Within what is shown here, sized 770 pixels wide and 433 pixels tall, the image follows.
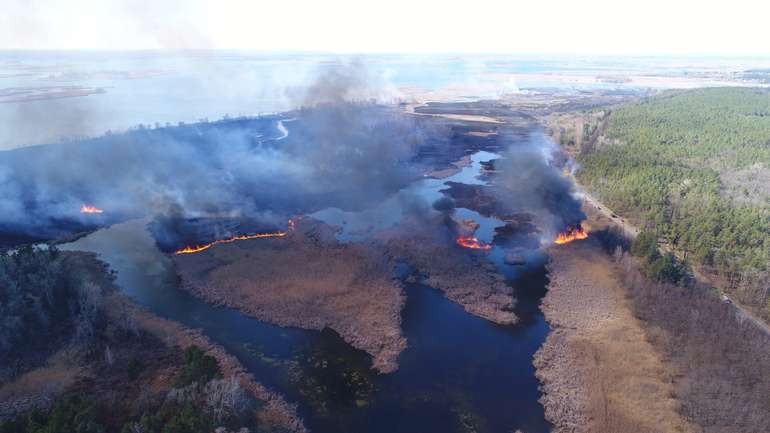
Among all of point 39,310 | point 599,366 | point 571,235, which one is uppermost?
point 39,310

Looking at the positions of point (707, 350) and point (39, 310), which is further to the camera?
point (39, 310)

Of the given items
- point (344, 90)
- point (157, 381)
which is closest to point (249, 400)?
point (157, 381)

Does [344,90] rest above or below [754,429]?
above

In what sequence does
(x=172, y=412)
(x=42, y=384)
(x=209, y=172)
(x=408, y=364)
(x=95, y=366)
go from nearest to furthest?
(x=172, y=412) < (x=42, y=384) < (x=95, y=366) < (x=408, y=364) < (x=209, y=172)

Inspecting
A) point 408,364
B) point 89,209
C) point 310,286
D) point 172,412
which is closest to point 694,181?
point 408,364

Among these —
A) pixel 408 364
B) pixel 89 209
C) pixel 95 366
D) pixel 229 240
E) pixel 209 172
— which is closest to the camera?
pixel 95 366

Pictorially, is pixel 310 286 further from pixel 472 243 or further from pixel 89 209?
pixel 89 209

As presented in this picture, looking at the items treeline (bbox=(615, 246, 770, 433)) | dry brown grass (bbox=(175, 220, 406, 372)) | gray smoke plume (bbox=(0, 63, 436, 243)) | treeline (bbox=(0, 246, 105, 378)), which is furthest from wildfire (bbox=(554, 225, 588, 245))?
treeline (bbox=(0, 246, 105, 378))

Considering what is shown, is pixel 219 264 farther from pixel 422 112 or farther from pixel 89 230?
pixel 422 112
